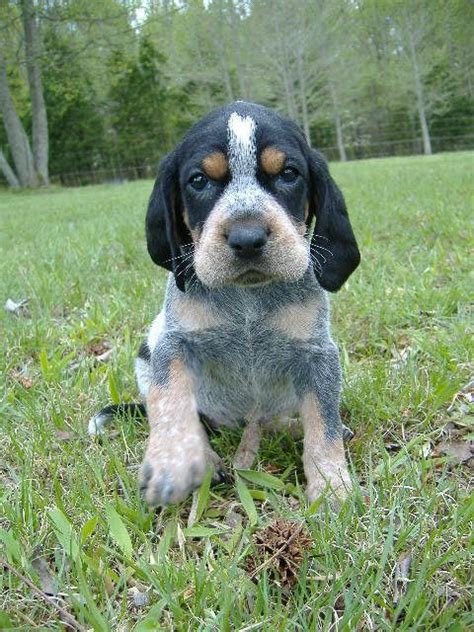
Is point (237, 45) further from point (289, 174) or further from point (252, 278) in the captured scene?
point (252, 278)

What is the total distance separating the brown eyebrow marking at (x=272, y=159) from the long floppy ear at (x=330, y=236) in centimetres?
21

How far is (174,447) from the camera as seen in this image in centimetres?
219

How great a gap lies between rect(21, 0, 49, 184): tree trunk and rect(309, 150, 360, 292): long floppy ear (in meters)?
27.1

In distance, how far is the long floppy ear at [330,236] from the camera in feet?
8.64

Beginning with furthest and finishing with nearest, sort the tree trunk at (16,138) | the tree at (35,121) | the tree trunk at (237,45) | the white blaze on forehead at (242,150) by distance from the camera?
the tree trunk at (237,45) < the tree trunk at (16,138) < the tree at (35,121) < the white blaze on forehead at (242,150)

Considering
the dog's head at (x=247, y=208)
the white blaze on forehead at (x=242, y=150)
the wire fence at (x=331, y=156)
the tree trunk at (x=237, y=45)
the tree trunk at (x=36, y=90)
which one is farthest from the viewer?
the wire fence at (x=331, y=156)

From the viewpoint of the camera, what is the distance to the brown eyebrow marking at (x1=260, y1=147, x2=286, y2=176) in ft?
8.11

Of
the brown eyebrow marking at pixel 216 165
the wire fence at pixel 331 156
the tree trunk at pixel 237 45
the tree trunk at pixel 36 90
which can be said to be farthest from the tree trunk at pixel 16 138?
the brown eyebrow marking at pixel 216 165

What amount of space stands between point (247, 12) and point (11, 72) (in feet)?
46.0

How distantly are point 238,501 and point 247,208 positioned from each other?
109 cm

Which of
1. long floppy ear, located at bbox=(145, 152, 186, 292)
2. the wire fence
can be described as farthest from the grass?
the wire fence

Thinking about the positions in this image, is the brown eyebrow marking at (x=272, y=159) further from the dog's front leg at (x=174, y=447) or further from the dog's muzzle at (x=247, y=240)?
the dog's front leg at (x=174, y=447)

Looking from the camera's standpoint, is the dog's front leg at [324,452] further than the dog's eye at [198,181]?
No

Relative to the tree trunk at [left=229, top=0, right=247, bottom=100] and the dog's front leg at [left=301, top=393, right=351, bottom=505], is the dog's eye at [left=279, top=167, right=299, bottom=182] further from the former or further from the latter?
the tree trunk at [left=229, top=0, right=247, bottom=100]
